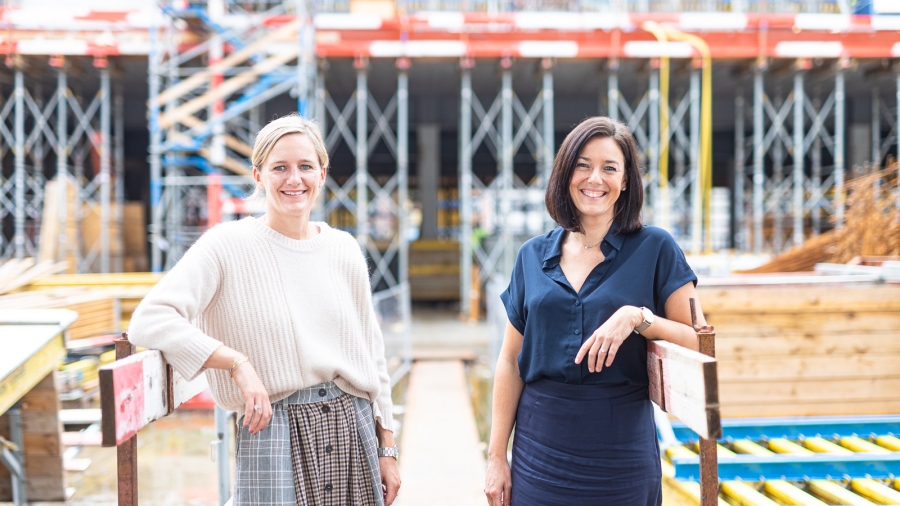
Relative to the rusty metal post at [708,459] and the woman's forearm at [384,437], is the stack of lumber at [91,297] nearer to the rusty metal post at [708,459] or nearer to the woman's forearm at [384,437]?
the woman's forearm at [384,437]

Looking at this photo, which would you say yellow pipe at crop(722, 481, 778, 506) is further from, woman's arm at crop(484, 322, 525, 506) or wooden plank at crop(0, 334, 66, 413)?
wooden plank at crop(0, 334, 66, 413)

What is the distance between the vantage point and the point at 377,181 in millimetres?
20094

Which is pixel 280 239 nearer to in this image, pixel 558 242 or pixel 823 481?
pixel 558 242

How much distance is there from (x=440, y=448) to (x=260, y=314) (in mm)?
3607

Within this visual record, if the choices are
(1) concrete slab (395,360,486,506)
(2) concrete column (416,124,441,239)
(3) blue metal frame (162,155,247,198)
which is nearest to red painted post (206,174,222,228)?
(3) blue metal frame (162,155,247,198)

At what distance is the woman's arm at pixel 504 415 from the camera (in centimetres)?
209

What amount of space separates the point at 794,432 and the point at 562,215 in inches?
105

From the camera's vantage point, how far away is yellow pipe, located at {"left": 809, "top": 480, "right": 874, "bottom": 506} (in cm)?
275

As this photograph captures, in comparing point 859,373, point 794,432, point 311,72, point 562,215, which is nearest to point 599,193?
point 562,215

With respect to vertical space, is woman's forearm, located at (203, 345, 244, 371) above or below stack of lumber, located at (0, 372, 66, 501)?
above

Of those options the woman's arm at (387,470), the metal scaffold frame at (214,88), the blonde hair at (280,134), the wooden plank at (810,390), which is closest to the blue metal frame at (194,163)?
the metal scaffold frame at (214,88)

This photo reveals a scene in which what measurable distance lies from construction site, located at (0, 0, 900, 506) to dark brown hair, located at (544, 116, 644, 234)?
565 mm

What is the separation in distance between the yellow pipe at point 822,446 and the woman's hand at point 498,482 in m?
2.25

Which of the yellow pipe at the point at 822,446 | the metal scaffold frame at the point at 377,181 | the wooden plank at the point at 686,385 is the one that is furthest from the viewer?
the metal scaffold frame at the point at 377,181
